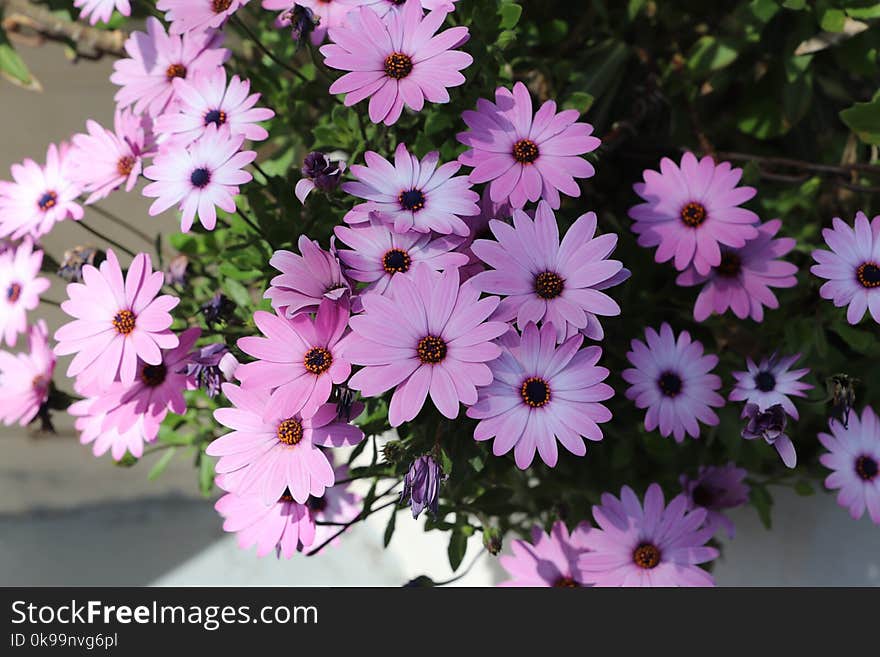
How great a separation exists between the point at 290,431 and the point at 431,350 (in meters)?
0.12

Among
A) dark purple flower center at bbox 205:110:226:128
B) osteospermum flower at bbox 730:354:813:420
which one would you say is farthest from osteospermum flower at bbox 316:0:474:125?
osteospermum flower at bbox 730:354:813:420

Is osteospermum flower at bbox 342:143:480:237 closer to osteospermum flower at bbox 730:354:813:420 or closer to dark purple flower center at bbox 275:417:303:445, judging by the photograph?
dark purple flower center at bbox 275:417:303:445

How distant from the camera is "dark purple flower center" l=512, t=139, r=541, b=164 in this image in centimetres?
57

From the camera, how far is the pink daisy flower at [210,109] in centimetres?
62

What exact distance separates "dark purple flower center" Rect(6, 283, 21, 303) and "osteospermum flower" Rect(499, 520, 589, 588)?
489 mm

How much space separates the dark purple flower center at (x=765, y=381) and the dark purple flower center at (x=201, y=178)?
448 millimetres

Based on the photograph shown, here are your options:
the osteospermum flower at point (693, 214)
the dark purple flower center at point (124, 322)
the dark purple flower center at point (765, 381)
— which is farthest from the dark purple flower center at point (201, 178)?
the dark purple flower center at point (765, 381)

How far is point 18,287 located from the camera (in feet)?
2.24

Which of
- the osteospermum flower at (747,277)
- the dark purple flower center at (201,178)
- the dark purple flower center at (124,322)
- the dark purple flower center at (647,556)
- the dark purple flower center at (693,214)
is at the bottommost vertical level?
the dark purple flower center at (647,556)

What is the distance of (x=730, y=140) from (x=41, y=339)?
85 centimetres

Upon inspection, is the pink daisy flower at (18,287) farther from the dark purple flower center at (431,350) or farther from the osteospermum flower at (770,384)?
the osteospermum flower at (770,384)

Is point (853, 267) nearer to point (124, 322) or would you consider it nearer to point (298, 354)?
point (298, 354)

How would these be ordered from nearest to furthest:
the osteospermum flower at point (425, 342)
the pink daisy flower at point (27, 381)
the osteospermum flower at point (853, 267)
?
the osteospermum flower at point (425, 342)
the osteospermum flower at point (853, 267)
the pink daisy flower at point (27, 381)

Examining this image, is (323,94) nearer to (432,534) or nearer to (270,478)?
(270,478)
